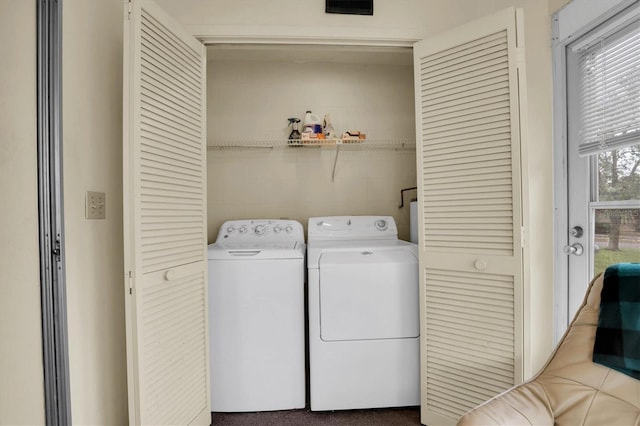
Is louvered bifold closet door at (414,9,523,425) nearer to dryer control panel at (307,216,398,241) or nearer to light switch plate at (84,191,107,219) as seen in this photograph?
dryer control panel at (307,216,398,241)

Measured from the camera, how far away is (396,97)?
2621 millimetres

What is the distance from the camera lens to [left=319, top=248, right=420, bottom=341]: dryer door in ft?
5.72

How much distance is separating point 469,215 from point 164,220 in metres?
1.47

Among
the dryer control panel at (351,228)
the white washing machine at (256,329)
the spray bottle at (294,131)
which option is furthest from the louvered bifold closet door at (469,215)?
the spray bottle at (294,131)

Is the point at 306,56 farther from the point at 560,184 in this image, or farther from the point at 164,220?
the point at 560,184

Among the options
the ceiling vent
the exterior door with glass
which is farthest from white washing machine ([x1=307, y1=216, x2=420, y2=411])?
the ceiling vent

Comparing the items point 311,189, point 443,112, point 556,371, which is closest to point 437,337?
point 556,371

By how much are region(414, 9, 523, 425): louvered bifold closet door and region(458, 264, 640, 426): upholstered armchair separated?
1.11 ft

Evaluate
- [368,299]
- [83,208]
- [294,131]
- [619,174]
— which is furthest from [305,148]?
[619,174]

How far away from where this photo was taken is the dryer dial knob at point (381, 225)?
230cm

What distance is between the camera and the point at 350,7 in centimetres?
171

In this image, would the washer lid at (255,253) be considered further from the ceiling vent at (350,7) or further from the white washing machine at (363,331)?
the ceiling vent at (350,7)

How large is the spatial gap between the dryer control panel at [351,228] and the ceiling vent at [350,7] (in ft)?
4.21

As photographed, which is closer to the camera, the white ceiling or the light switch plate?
the light switch plate
